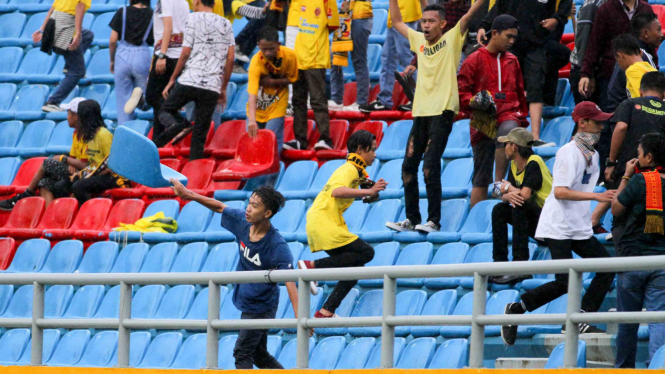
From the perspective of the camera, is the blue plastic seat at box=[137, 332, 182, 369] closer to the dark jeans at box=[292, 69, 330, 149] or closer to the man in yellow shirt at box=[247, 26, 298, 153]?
the man in yellow shirt at box=[247, 26, 298, 153]

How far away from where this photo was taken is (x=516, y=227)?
6957 mm

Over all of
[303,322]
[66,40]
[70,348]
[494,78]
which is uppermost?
[494,78]

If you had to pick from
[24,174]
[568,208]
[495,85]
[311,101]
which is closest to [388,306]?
[568,208]

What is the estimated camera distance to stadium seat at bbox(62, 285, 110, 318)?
923 cm

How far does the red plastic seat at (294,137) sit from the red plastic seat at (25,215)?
2.53 meters

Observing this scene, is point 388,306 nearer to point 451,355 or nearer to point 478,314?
point 478,314

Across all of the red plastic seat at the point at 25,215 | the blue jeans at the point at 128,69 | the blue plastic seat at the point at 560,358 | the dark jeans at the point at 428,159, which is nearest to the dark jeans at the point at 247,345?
the blue plastic seat at the point at 560,358

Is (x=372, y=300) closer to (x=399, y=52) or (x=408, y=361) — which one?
(x=408, y=361)

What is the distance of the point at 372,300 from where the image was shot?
786 cm

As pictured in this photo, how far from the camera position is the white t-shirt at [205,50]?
1015cm

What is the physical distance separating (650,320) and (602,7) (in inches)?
164

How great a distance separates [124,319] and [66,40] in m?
6.64

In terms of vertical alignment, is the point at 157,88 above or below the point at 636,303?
below

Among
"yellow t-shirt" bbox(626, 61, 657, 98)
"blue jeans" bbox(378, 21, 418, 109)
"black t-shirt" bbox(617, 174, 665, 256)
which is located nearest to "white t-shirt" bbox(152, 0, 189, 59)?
"blue jeans" bbox(378, 21, 418, 109)
